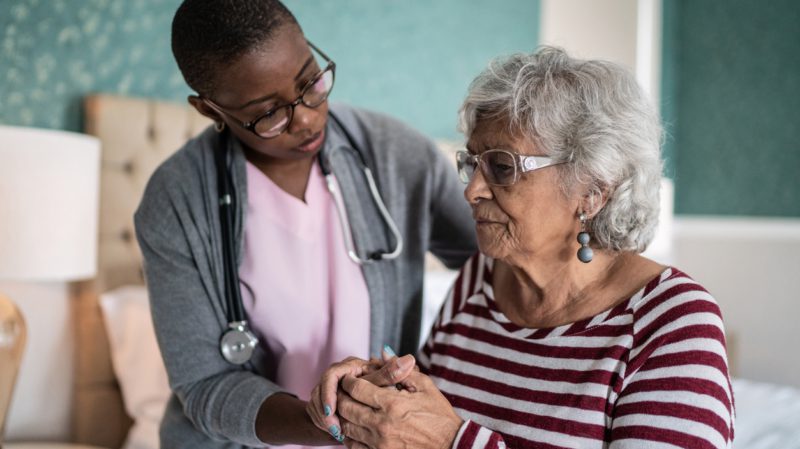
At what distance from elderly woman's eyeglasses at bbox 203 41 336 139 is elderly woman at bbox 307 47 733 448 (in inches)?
10.6

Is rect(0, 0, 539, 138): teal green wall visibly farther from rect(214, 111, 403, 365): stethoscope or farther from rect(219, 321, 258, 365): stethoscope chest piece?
rect(219, 321, 258, 365): stethoscope chest piece

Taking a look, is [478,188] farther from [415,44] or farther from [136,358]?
[415,44]

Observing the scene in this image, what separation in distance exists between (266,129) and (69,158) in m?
0.88

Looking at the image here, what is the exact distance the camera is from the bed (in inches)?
92.1

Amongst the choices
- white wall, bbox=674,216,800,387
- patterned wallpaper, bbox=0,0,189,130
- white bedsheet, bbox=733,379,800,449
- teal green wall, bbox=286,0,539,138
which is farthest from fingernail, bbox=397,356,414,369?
white wall, bbox=674,216,800,387

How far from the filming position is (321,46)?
121 inches

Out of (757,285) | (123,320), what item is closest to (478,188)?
(123,320)

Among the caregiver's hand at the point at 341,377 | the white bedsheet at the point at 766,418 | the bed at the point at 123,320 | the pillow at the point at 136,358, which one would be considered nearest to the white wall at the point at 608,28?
the white bedsheet at the point at 766,418

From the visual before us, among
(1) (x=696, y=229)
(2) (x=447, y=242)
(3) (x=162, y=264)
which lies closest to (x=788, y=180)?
(1) (x=696, y=229)

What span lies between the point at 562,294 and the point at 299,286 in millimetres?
537

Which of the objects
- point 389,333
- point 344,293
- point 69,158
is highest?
point 69,158

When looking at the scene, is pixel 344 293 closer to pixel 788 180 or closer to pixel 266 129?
pixel 266 129

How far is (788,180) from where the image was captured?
454 centimetres

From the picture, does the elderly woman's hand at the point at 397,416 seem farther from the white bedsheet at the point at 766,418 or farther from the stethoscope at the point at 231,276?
the white bedsheet at the point at 766,418
